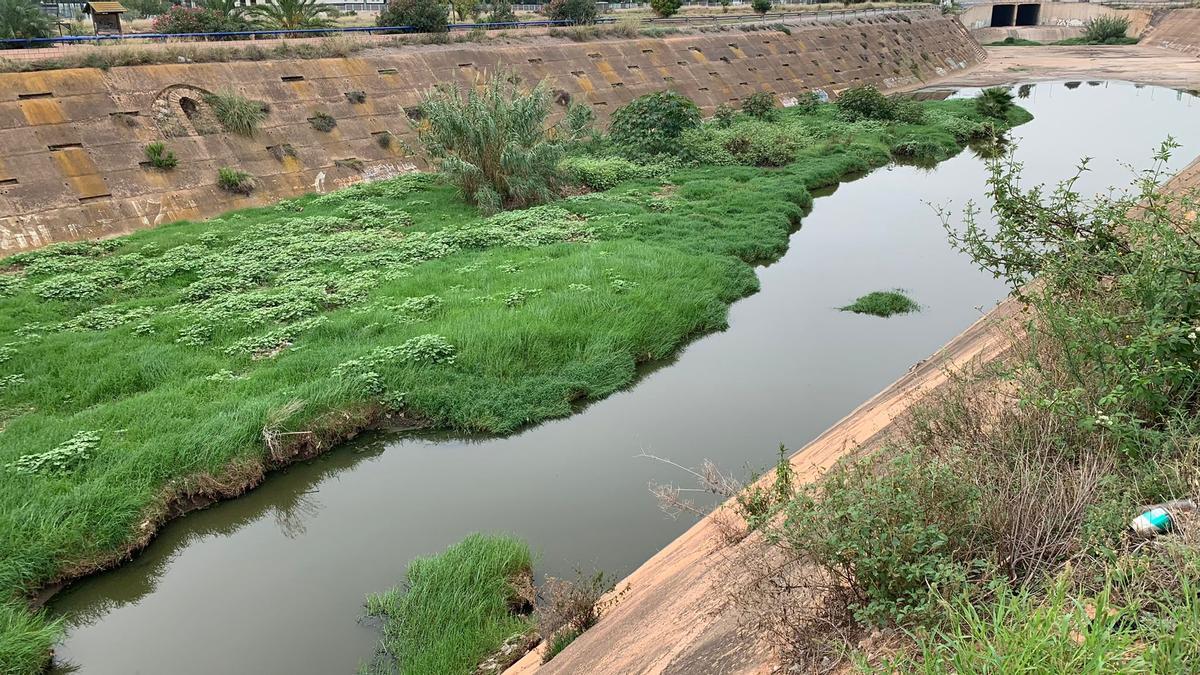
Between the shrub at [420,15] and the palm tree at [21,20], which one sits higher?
the palm tree at [21,20]

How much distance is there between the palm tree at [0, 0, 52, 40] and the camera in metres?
16.2

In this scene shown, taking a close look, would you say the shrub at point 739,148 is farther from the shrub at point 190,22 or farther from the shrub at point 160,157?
the shrub at point 190,22

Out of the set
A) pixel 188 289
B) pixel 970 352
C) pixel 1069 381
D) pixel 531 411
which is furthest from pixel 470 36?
pixel 1069 381

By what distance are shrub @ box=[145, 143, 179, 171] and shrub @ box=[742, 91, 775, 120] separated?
A: 15825 mm

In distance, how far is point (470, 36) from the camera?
21891mm

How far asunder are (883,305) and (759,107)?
14.5 meters

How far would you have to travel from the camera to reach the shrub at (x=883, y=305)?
35.5ft

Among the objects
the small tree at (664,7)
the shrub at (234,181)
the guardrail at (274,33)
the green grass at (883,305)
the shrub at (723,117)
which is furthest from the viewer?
the small tree at (664,7)

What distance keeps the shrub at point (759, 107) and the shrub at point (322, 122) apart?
12473 mm

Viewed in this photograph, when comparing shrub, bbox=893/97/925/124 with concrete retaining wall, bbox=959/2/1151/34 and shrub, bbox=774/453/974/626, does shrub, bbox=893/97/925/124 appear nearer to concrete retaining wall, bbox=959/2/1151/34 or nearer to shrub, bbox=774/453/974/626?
shrub, bbox=774/453/974/626

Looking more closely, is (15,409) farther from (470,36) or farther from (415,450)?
(470,36)

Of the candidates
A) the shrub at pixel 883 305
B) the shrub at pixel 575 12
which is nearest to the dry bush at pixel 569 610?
the shrub at pixel 883 305

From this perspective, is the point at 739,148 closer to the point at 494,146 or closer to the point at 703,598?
the point at 494,146

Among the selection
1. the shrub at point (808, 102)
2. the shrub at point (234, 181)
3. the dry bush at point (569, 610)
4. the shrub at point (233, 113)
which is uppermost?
the shrub at point (233, 113)
